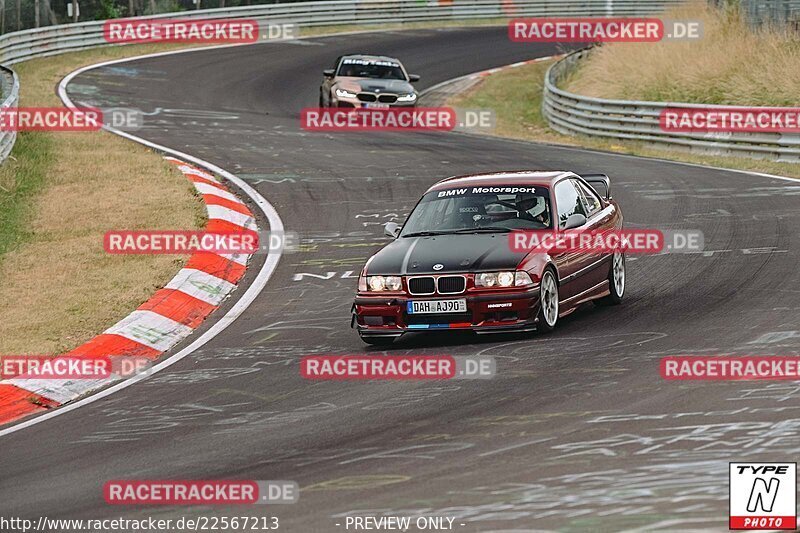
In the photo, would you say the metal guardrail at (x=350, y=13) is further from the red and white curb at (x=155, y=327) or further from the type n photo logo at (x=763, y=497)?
the type n photo logo at (x=763, y=497)

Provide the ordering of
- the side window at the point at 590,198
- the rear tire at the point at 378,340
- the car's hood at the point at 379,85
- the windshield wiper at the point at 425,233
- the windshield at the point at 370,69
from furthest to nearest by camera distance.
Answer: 1. the windshield at the point at 370,69
2. the car's hood at the point at 379,85
3. the side window at the point at 590,198
4. the windshield wiper at the point at 425,233
5. the rear tire at the point at 378,340

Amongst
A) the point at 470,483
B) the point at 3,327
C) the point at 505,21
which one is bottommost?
the point at 505,21

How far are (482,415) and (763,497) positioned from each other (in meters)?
2.65

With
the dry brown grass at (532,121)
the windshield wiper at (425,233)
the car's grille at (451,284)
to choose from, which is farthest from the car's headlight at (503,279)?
the dry brown grass at (532,121)

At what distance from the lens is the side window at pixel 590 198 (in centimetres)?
1313

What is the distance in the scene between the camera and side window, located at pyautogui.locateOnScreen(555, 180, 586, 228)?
1234 centimetres

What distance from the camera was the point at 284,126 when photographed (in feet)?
94.6

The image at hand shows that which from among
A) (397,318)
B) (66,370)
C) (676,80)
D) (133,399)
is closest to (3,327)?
(66,370)

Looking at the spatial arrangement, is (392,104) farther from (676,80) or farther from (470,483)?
(470,483)

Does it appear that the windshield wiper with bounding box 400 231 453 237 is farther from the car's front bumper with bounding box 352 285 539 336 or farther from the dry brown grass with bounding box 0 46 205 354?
the dry brown grass with bounding box 0 46 205 354

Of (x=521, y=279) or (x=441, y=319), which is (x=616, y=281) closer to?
(x=521, y=279)

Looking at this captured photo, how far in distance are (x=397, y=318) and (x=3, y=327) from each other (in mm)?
3904

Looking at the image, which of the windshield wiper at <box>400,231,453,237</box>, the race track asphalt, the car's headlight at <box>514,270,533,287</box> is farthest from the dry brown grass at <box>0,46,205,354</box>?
the car's headlight at <box>514,270,533,287</box>

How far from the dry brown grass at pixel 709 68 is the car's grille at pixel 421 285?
1772 cm
